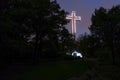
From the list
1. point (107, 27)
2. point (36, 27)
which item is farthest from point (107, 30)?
point (36, 27)

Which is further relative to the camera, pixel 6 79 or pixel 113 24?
pixel 113 24

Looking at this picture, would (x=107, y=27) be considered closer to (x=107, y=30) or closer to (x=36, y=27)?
(x=107, y=30)

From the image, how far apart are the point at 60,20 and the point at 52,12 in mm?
1651

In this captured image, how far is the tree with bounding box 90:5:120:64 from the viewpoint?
138 ft

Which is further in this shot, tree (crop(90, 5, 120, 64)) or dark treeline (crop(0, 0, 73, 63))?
tree (crop(90, 5, 120, 64))

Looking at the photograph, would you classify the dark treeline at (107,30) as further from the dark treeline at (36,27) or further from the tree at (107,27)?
the dark treeline at (36,27)

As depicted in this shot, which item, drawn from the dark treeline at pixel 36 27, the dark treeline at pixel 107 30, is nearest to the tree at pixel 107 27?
the dark treeline at pixel 107 30

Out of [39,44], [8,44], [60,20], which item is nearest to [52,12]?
[60,20]

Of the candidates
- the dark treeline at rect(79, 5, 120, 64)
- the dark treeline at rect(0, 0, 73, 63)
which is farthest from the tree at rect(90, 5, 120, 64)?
the dark treeline at rect(0, 0, 73, 63)

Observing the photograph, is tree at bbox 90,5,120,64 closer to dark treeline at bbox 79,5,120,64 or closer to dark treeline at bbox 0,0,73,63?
dark treeline at bbox 79,5,120,64

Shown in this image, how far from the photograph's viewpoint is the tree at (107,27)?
42.0 metres

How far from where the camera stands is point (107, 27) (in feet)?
138

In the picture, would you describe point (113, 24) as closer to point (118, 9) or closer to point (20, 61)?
point (118, 9)

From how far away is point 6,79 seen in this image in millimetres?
25016
